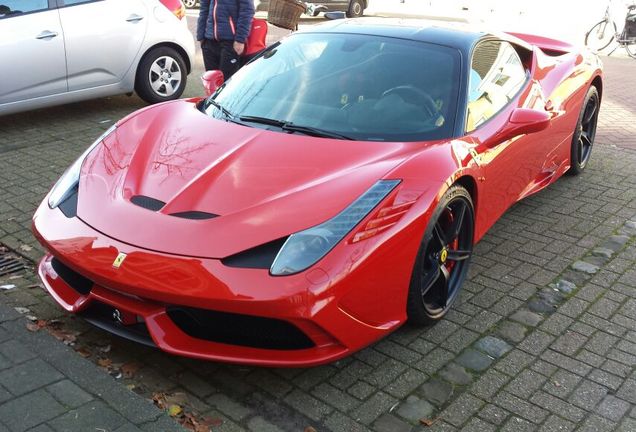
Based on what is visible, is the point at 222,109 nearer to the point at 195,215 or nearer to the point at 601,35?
the point at 195,215

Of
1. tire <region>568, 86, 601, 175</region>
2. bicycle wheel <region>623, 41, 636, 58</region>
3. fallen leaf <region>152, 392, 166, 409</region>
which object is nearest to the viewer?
fallen leaf <region>152, 392, 166, 409</region>

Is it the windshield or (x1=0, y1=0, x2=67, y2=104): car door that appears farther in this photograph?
(x1=0, y1=0, x2=67, y2=104): car door

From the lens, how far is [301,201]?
10.1 ft

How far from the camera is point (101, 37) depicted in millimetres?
7121

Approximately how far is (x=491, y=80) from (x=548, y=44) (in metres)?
1.90

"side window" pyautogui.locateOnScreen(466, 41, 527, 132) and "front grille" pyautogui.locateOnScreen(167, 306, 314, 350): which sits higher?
"side window" pyautogui.locateOnScreen(466, 41, 527, 132)

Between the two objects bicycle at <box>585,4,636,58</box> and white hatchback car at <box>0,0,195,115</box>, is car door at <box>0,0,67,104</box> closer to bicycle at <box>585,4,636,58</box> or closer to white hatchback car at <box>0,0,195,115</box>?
white hatchback car at <box>0,0,195,115</box>

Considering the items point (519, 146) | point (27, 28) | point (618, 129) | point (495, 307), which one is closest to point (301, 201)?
point (495, 307)

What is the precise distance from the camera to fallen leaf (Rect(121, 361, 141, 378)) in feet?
10.3

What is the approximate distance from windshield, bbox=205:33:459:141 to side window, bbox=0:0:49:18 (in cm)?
334

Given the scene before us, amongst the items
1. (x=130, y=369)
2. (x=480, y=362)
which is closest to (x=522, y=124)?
(x=480, y=362)

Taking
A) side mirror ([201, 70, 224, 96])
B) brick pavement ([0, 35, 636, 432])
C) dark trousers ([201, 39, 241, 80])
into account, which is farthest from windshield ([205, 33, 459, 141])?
dark trousers ([201, 39, 241, 80])

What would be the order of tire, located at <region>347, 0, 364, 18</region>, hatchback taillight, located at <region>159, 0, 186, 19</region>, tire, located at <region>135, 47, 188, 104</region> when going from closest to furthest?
tire, located at <region>135, 47, 188, 104</region>, hatchback taillight, located at <region>159, 0, 186, 19</region>, tire, located at <region>347, 0, 364, 18</region>

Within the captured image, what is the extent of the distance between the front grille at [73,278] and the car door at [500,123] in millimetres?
2082
